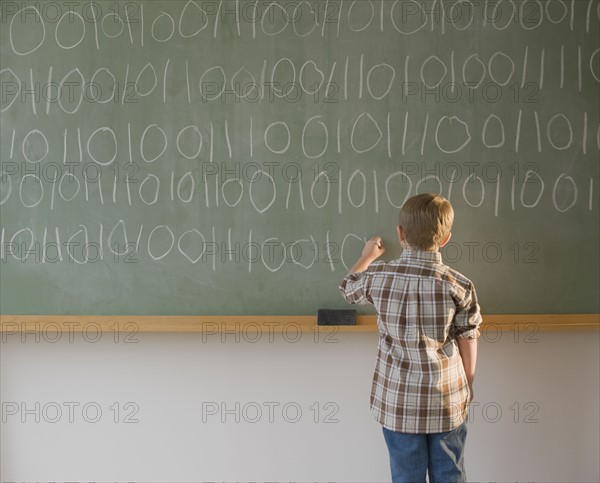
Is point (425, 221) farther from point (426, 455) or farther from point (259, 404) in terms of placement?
point (259, 404)

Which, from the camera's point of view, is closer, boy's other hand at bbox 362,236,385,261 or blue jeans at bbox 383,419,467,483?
blue jeans at bbox 383,419,467,483

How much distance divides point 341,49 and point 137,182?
3.28 ft

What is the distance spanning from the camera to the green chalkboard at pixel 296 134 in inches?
92.4

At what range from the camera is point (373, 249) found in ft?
7.68

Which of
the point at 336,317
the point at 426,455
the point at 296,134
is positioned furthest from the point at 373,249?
the point at 426,455

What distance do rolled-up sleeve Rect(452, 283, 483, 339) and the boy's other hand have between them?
1.76 ft

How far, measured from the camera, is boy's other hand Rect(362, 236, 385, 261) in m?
2.32

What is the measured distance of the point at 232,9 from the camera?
2.35 metres

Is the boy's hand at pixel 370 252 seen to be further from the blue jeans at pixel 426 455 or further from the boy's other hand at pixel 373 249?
the blue jeans at pixel 426 455

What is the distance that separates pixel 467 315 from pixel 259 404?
105 centimetres

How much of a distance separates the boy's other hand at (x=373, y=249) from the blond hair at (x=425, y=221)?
46 centimetres

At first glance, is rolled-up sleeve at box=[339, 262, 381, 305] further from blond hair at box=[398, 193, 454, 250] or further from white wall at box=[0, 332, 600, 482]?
white wall at box=[0, 332, 600, 482]

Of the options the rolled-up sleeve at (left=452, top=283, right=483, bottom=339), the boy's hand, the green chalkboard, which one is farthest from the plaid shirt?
the green chalkboard

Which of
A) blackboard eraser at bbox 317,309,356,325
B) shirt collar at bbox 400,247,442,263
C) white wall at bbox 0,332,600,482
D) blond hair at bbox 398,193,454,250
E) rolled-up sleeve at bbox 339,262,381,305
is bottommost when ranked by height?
white wall at bbox 0,332,600,482
